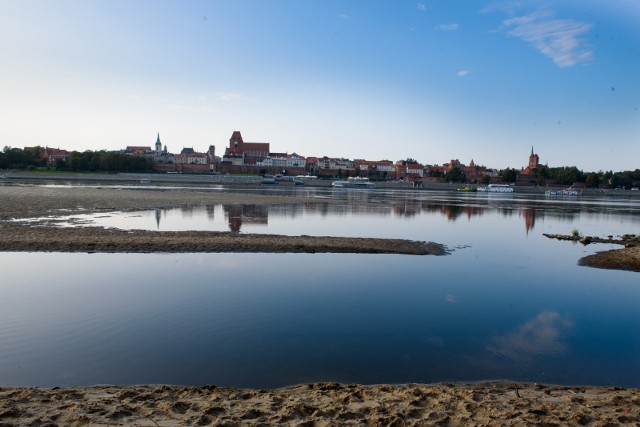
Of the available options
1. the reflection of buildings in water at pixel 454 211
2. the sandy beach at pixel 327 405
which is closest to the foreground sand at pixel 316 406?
the sandy beach at pixel 327 405

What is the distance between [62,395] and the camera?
5.46m

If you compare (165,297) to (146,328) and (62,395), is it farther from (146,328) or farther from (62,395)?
(62,395)

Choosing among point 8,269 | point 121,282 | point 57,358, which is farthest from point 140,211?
point 57,358

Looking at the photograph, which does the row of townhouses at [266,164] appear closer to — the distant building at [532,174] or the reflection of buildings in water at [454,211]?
the distant building at [532,174]

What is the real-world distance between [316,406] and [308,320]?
12.6 ft

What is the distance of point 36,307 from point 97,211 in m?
19.7

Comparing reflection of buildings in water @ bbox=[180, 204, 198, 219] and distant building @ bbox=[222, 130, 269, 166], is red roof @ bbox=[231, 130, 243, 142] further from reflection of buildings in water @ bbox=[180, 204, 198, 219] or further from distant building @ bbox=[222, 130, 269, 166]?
reflection of buildings in water @ bbox=[180, 204, 198, 219]

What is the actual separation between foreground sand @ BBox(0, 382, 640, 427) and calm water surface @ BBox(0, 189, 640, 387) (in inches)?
25.2

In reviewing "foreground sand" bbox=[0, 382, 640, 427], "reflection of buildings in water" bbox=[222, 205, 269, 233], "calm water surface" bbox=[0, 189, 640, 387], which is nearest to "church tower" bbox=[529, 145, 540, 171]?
"reflection of buildings in water" bbox=[222, 205, 269, 233]

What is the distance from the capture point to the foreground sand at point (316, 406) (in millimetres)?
4957

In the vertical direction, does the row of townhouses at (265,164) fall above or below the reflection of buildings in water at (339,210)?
above

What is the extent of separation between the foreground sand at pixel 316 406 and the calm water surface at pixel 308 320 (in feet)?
2.10

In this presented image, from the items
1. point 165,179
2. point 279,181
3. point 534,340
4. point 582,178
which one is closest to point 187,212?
point 534,340

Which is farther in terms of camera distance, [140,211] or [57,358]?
[140,211]
